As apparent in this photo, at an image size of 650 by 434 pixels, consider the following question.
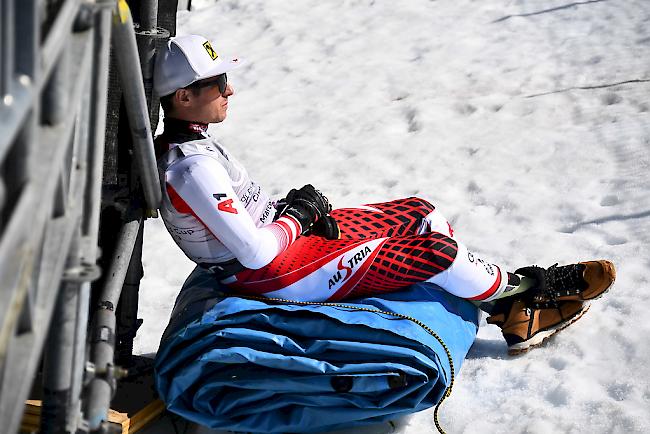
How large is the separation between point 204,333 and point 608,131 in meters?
3.66

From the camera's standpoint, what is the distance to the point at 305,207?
4098 millimetres

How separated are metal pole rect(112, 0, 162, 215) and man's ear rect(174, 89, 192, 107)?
40cm

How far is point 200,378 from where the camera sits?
12.3ft

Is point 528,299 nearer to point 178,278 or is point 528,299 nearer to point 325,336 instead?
point 325,336

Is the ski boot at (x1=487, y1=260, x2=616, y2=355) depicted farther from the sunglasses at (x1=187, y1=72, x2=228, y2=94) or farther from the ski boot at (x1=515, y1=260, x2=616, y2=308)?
the sunglasses at (x1=187, y1=72, x2=228, y2=94)

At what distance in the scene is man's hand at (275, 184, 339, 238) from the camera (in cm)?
406

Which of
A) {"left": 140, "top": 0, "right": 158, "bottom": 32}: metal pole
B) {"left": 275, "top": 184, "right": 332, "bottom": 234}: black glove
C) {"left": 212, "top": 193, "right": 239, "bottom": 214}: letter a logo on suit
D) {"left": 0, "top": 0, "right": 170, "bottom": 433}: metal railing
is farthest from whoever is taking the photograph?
{"left": 275, "top": 184, "right": 332, "bottom": 234}: black glove

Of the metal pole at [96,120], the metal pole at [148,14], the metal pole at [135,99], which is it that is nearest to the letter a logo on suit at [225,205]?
the metal pole at [135,99]

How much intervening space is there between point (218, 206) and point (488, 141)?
10.9ft

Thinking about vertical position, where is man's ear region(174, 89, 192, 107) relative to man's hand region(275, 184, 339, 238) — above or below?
above

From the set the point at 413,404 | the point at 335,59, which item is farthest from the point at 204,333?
the point at 335,59

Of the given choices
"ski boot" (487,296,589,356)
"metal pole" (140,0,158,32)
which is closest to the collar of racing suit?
"metal pole" (140,0,158,32)

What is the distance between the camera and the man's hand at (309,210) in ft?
13.3

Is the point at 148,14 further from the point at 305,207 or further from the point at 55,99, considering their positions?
the point at 55,99
